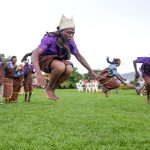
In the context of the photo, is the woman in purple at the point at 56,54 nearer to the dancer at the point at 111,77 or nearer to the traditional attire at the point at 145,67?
the dancer at the point at 111,77

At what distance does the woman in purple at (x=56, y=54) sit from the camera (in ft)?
20.0

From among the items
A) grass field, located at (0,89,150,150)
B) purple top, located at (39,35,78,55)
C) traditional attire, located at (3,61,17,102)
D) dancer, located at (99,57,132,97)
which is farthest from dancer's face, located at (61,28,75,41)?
traditional attire, located at (3,61,17,102)

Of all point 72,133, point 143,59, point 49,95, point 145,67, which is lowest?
point 72,133

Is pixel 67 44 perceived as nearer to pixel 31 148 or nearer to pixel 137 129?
pixel 31 148

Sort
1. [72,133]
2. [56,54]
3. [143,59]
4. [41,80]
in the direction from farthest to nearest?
1. [143,59]
2. [72,133]
3. [56,54]
4. [41,80]

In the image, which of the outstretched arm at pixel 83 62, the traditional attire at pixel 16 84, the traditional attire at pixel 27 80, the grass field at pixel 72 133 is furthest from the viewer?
the traditional attire at pixel 27 80

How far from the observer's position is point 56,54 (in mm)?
6328

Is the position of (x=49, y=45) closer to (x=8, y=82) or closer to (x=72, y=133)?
(x=72, y=133)

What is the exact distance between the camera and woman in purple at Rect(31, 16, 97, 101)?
6102mm

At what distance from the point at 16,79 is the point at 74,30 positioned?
1168 cm

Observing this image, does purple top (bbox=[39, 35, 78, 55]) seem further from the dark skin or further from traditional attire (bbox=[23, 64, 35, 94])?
traditional attire (bbox=[23, 64, 35, 94])

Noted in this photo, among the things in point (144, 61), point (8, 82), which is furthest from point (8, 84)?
point (144, 61)

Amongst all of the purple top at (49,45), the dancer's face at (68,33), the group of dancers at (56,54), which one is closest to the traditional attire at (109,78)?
the group of dancers at (56,54)

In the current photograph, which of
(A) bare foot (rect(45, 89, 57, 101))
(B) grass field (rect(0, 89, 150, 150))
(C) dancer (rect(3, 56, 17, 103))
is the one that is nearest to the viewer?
(A) bare foot (rect(45, 89, 57, 101))
